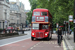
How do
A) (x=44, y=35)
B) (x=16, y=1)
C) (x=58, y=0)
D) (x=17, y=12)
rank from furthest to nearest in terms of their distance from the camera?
(x=16, y=1) < (x=17, y=12) < (x=58, y=0) < (x=44, y=35)

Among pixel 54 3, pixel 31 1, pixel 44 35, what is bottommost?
pixel 44 35

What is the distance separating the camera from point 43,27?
24609mm

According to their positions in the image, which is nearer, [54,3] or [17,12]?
[54,3]

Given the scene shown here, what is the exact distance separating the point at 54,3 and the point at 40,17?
11.5ft

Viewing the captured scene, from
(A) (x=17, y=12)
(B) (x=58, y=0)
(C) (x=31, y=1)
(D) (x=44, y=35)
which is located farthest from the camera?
(A) (x=17, y=12)

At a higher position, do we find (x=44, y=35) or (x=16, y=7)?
(x=16, y=7)

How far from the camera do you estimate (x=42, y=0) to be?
25750mm

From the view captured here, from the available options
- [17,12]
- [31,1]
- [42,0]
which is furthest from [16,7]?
[42,0]

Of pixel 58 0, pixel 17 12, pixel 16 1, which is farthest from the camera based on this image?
pixel 16 1

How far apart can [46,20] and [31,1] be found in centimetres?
5153

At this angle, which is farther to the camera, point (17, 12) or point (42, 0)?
point (17, 12)

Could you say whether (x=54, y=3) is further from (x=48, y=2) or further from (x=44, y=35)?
(x=44, y=35)

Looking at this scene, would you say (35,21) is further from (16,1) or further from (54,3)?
(16,1)

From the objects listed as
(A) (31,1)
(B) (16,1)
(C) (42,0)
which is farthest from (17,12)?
(C) (42,0)
